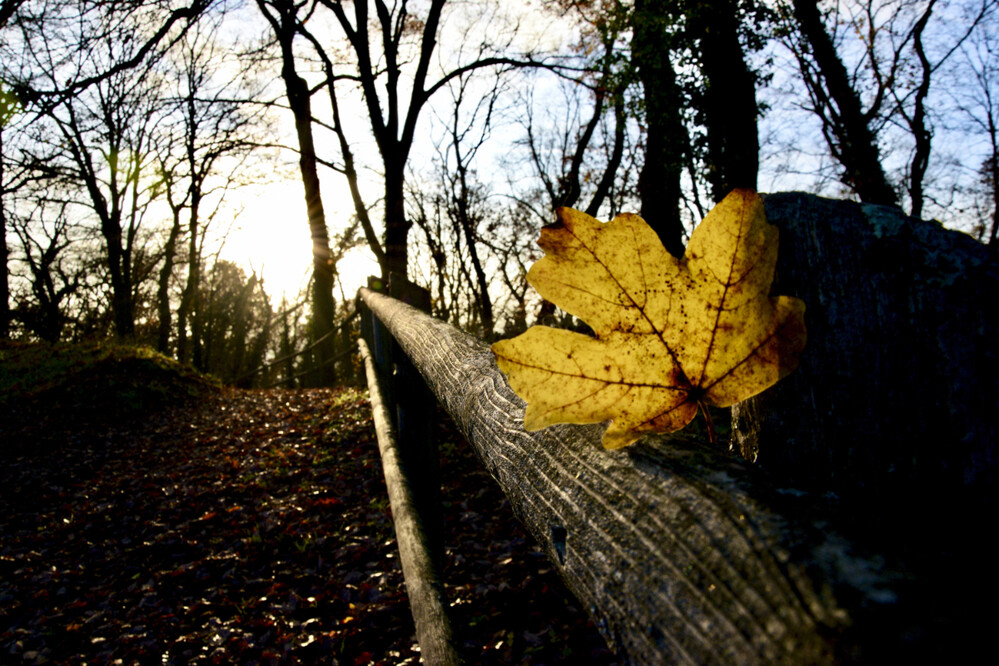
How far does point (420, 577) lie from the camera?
5.08 ft

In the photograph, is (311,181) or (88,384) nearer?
(88,384)

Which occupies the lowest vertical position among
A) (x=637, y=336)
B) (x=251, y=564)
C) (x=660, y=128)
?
(x=251, y=564)


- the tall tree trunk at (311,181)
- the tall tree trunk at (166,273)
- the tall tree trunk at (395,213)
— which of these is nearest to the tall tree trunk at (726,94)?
the tall tree trunk at (395,213)

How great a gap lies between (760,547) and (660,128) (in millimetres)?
8946

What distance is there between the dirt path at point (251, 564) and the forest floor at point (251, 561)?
0.01 m

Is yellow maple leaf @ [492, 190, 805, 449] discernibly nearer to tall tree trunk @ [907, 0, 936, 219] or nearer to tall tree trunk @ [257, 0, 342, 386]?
tall tree trunk @ [257, 0, 342, 386]

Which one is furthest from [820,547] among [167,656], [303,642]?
[167,656]

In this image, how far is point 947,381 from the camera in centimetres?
40

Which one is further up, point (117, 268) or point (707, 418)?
point (117, 268)

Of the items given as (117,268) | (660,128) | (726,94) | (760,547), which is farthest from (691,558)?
(117,268)

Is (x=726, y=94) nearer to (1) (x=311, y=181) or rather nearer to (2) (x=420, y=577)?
(1) (x=311, y=181)

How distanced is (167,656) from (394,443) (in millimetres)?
1526

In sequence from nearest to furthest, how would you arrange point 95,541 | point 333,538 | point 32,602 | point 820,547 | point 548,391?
point 820,547, point 548,391, point 32,602, point 333,538, point 95,541

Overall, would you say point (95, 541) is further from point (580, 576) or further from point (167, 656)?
point (580, 576)
